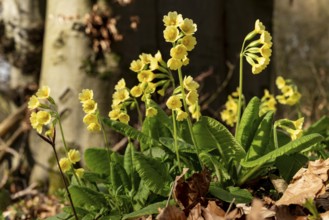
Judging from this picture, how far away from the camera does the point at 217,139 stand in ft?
6.89

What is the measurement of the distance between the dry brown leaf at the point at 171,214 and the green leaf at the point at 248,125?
556 millimetres

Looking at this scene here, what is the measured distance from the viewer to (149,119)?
2316 millimetres

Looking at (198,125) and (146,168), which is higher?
(198,125)

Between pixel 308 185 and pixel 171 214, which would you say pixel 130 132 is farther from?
pixel 308 185

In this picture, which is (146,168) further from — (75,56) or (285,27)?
(285,27)

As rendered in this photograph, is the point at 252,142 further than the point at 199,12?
No

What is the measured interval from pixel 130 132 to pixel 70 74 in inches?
89.3

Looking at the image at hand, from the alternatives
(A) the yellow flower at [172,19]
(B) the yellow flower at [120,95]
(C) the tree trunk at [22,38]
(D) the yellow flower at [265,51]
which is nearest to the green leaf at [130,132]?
(B) the yellow flower at [120,95]

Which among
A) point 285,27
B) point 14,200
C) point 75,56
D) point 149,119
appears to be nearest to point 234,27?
point 75,56

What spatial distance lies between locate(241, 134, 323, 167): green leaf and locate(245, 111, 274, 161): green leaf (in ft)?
0.25

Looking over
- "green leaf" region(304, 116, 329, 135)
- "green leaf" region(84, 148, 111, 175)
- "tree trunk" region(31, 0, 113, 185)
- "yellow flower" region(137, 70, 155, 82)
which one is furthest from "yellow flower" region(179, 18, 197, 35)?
"tree trunk" region(31, 0, 113, 185)

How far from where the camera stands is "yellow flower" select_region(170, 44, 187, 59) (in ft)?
6.11

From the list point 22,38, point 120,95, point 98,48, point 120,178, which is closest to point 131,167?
point 120,178

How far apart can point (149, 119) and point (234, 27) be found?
262 cm
